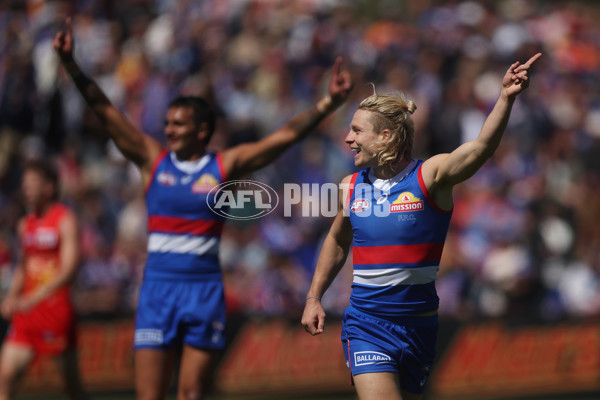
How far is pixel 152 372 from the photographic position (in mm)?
6441

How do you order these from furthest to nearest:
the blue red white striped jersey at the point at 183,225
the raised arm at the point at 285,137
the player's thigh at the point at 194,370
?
the raised arm at the point at 285,137, the blue red white striped jersey at the point at 183,225, the player's thigh at the point at 194,370

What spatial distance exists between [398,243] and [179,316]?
2132 millimetres

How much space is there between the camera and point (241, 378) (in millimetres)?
10273

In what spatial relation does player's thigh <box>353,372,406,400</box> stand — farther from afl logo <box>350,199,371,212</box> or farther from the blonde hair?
the blonde hair

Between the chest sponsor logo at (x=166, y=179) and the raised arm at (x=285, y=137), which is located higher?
the raised arm at (x=285, y=137)

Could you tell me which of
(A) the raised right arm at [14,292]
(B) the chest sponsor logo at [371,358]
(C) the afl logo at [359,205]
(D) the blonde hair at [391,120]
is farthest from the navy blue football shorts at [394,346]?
(A) the raised right arm at [14,292]

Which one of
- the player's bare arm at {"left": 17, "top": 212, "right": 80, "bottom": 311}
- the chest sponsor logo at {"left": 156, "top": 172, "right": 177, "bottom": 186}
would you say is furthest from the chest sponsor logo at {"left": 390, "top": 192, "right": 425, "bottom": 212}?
the player's bare arm at {"left": 17, "top": 212, "right": 80, "bottom": 311}

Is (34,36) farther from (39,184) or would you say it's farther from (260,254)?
(39,184)

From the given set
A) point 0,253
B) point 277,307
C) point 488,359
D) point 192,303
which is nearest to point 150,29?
point 0,253

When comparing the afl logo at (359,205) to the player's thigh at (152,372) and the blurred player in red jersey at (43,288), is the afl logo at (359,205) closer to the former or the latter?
the player's thigh at (152,372)

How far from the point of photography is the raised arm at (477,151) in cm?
462

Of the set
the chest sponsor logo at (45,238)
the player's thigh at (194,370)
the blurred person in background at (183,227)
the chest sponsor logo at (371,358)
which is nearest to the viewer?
the chest sponsor logo at (371,358)

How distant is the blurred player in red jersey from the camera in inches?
308

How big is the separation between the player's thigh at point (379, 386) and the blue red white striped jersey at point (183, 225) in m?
2.06
